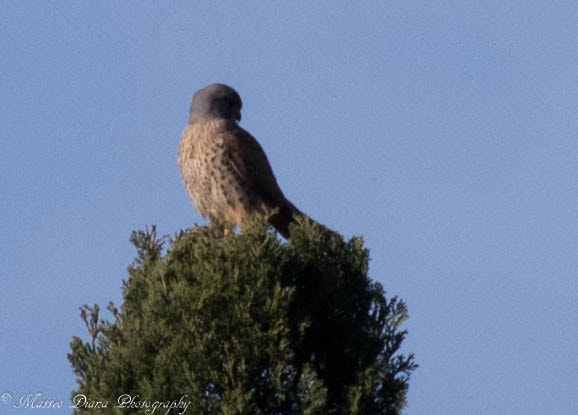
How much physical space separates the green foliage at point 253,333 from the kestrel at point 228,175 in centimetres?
204

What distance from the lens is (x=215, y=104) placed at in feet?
23.4

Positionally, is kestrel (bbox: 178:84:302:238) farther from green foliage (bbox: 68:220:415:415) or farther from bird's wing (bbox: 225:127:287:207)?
green foliage (bbox: 68:220:415:415)

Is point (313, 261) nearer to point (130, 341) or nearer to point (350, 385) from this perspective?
point (350, 385)

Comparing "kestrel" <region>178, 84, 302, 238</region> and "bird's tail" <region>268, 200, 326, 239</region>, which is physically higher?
"kestrel" <region>178, 84, 302, 238</region>

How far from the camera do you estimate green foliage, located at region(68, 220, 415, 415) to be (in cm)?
410

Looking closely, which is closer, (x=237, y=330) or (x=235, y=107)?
(x=237, y=330)

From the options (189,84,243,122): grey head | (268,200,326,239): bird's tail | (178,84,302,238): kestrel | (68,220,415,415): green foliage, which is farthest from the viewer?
(189,84,243,122): grey head

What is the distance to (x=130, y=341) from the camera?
14.0 ft

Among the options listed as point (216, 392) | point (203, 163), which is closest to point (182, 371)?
point (216, 392)

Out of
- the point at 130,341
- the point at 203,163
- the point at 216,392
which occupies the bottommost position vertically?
the point at 216,392

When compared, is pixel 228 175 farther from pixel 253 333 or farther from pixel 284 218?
pixel 253 333

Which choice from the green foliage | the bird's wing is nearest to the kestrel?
the bird's wing

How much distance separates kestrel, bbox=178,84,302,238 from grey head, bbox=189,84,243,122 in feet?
0.14

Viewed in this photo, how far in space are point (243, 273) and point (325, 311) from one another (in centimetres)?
44
